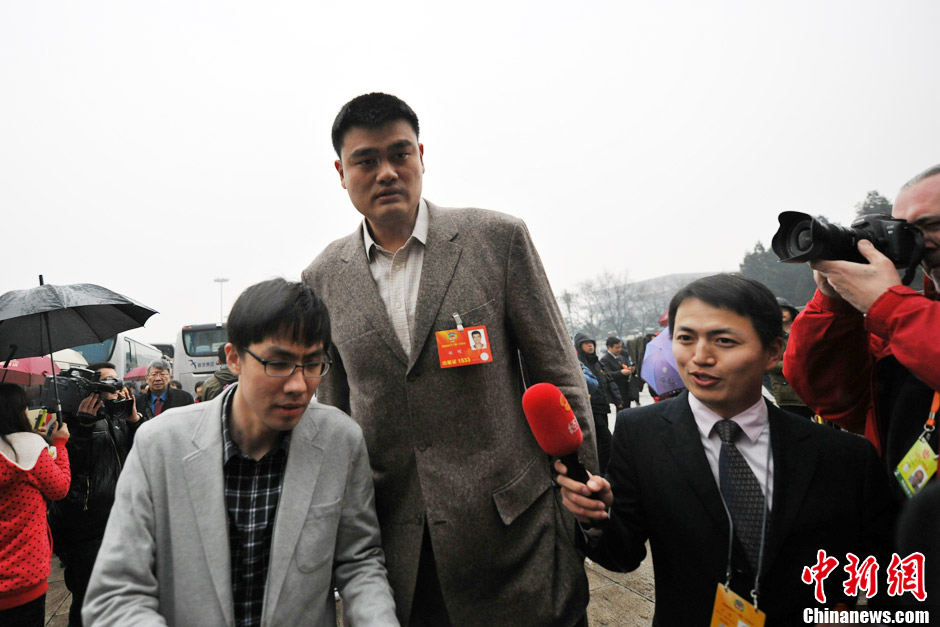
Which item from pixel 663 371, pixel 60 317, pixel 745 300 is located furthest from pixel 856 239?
pixel 60 317

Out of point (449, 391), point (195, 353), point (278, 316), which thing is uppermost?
point (278, 316)

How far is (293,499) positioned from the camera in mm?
1545

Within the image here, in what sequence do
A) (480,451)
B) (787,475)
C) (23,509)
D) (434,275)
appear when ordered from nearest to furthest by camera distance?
(787,475), (480,451), (434,275), (23,509)

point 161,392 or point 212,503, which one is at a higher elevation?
point 212,503

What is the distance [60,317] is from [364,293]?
3.78 meters

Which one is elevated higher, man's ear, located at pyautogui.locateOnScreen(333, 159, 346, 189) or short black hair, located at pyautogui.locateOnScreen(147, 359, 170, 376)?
man's ear, located at pyautogui.locateOnScreen(333, 159, 346, 189)

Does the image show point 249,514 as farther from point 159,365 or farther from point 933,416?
point 159,365

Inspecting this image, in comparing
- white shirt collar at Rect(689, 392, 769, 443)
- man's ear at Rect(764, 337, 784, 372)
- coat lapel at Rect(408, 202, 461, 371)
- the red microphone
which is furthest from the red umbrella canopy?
man's ear at Rect(764, 337, 784, 372)

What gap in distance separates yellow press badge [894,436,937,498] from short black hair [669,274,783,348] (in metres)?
0.43

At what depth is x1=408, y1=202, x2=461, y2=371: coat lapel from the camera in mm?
1674

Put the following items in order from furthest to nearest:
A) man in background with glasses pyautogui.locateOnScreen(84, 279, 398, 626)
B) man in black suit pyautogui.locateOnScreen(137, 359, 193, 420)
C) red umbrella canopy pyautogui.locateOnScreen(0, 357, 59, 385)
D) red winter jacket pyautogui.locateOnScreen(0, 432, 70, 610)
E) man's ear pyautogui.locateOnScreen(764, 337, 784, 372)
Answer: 1. red umbrella canopy pyautogui.locateOnScreen(0, 357, 59, 385)
2. man in black suit pyautogui.locateOnScreen(137, 359, 193, 420)
3. red winter jacket pyautogui.locateOnScreen(0, 432, 70, 610)
4. man's ear pyautogui.locateOnScreen(764, 337, 784, 372)
5. man in background with glasses pyautogui.locateOnScreen(84, 279, 398, 626)

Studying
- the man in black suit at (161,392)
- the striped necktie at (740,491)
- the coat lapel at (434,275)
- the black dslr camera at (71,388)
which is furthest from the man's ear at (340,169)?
the man in black suit at (161,392)

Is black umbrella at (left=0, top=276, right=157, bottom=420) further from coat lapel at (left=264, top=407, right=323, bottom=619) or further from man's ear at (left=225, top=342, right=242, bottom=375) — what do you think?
coat lapel at (left=264, top=407, right=323, bottom=619)

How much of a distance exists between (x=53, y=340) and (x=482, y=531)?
416cm
